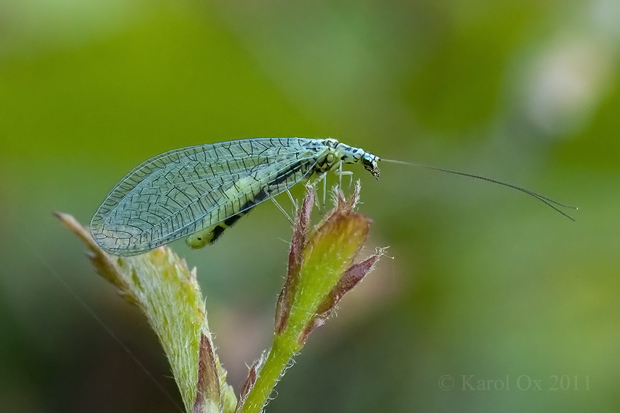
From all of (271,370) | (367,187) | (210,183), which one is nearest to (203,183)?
(210,183)

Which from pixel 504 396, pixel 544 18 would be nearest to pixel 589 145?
pixel 544 18

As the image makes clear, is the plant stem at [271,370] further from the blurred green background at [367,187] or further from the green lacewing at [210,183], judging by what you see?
the blurred green background at [367,187]

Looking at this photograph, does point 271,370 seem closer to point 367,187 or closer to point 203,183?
point 203,183

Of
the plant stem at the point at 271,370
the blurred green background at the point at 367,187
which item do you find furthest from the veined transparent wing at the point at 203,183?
the plant stem at the point at 271,370

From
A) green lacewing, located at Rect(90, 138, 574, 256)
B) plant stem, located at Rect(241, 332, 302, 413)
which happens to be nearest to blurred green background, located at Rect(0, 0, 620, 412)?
green lacewing, located at Rect(90, 138, 574, 256)

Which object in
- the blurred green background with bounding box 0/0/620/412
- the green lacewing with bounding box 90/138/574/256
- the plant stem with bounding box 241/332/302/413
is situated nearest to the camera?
the plant stem with bounding box 241/332/302/413

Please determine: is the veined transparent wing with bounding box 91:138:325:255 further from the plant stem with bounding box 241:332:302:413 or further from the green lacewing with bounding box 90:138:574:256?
the plant stem with bounding box 241:332:302:413

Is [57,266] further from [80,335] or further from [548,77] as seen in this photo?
[548,77]

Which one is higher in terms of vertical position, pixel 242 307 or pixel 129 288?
pixel 242 307
